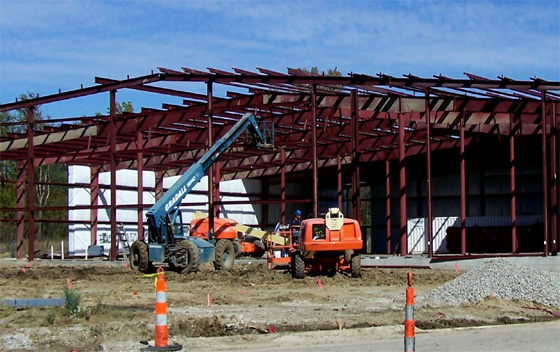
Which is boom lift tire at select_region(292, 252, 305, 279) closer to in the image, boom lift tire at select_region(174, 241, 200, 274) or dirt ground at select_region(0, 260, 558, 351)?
dirt ground at select_region(0, 260, 558, 351)

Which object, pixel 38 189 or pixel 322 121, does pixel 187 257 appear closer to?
pixel 322 121

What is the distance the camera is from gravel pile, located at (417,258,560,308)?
17141 mm

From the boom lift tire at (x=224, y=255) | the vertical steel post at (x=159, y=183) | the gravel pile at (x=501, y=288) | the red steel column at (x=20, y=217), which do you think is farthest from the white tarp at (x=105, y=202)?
the gravel pile at (x=501, y=288)

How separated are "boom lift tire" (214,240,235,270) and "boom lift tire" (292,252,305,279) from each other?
4.15 m

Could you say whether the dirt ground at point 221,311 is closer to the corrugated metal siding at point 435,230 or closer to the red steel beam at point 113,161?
the red steel beam at point 113,161

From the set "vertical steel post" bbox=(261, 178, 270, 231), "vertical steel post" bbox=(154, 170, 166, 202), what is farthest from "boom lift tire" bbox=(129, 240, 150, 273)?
"vertical steel post" bbox=(261, 178, 270, 231)

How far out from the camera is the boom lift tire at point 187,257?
26344 mm

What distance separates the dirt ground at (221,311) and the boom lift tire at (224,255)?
2.52 m

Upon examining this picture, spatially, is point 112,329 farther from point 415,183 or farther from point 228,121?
point 415,183

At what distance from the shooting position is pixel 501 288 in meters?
17.7

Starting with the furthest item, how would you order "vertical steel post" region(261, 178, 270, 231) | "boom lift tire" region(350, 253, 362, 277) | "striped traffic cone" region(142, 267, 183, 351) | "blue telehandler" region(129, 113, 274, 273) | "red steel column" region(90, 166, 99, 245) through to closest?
"vertical steel post" region(261, 178, 270, 231), "red steel column" region(90, 166, 99, 245), "blue telehandler" region(129, 113, 274, 273), "boom lift tire" region(350, 253, 362, 277), "striped traffic cone" region(142, 267, 183, 351)

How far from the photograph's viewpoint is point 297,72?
113 ft

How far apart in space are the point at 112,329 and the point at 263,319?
2.93 meters

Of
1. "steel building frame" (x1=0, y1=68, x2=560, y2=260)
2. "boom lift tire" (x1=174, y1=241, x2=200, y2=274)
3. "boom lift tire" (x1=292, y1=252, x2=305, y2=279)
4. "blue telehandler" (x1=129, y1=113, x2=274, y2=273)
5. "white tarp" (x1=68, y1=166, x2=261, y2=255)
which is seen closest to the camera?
"boom lift tire" (x1=292, y1=252, x2=305, y2=279)
